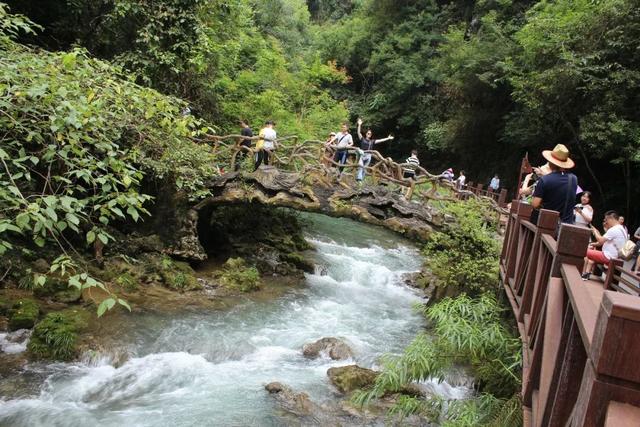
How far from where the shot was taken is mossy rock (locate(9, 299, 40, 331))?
26.7 feet

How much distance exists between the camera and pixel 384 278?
13805 millimetres

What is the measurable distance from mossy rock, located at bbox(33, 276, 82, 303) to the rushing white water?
130 cm

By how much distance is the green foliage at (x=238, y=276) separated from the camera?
11.7m

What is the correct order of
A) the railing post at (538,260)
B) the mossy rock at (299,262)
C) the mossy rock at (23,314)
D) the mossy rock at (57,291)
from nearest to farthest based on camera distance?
the railing post at (538,260) → the mossy rock at (23,314) → the mossy rock at (57,291) → the mossy rock at (299,262)

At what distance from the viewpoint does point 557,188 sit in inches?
198

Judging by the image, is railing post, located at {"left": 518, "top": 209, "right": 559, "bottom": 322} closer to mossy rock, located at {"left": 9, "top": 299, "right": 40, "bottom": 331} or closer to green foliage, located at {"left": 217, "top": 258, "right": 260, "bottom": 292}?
mossy rock, located at {"left": 9, "top": 299, "right": 40, "bottom": 331}

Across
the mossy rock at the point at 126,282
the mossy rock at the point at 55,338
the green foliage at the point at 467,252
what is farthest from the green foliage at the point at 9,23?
the green foliage at the point at 467,252

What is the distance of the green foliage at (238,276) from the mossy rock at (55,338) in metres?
3.99

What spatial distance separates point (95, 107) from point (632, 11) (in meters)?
16.3

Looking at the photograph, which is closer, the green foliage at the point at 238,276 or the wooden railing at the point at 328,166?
the green foliage at the point at 238,276

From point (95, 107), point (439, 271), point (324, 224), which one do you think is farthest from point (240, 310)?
point (324, 224)

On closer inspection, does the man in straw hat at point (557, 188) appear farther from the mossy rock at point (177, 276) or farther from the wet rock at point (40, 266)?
the wet rock at point (40, 266)

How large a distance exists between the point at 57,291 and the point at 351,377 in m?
5.95

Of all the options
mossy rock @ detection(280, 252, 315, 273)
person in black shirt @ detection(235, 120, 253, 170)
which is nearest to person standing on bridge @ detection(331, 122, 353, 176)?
person in black shirt @ detection(235, 120, 253, 170)
